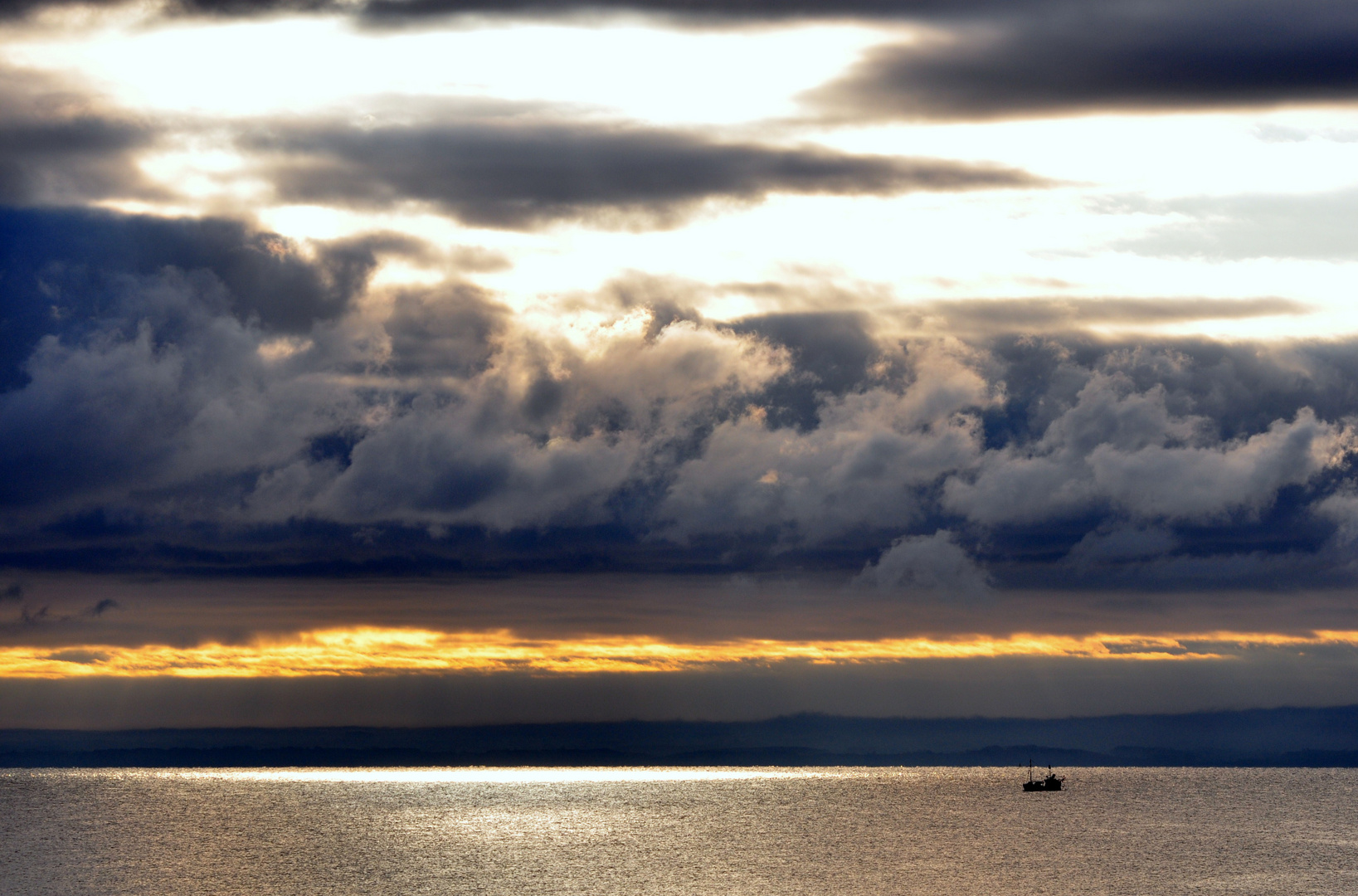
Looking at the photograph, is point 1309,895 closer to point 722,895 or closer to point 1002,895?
point 1002,895

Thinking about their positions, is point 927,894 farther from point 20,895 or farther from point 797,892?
point 20,895

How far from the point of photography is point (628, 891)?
198 m

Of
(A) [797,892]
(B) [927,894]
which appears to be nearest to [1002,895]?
(B) [927,894]

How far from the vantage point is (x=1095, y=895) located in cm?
19912

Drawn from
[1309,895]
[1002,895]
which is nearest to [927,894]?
[1002,895]

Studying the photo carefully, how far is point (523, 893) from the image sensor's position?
197375 mm

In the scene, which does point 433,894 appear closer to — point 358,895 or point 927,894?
point 358,895

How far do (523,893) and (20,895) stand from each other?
7204 centimetres

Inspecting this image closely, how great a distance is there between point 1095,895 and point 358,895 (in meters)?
105

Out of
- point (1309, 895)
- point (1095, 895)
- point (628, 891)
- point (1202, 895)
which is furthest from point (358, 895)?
point (1309, 895)

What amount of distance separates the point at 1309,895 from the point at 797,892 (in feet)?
238

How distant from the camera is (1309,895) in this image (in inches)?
7805

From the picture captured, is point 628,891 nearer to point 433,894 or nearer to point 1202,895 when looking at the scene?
point 433,894

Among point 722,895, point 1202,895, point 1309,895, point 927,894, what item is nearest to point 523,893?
point 722,895
